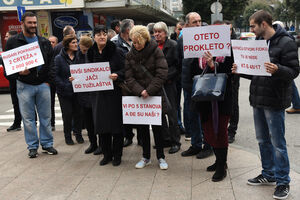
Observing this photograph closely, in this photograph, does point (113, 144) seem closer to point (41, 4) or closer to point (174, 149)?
point (174, 149)

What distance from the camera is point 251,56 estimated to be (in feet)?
12.1

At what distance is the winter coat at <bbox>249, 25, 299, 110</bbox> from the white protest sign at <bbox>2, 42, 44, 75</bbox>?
3213 mm

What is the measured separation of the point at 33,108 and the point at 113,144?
5.02 feet

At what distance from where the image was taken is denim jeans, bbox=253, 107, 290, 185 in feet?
12.0

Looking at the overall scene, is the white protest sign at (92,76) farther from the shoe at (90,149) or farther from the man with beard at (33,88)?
the shoe at (90,149)

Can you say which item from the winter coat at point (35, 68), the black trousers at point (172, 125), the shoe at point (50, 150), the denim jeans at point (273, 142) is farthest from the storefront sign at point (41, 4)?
the denim jeans at point (273, 142)

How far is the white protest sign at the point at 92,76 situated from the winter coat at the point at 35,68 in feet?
2.11

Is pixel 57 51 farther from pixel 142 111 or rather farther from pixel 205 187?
pixel 205 187

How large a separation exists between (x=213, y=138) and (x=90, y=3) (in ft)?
54.1

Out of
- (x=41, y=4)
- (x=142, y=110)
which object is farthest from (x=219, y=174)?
(x=41, y=4)

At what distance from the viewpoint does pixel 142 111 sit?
4.62 metres

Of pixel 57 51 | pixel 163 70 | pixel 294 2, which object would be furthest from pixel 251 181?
pixel 294 2

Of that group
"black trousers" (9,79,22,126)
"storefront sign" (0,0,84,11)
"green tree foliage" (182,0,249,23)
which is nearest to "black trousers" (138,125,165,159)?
"black trousers" (9,79,22,126)

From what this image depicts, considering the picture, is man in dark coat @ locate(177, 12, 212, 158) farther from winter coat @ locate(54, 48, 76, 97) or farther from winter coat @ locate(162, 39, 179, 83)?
winter coat @ locate(54, 48, 76, 97)
